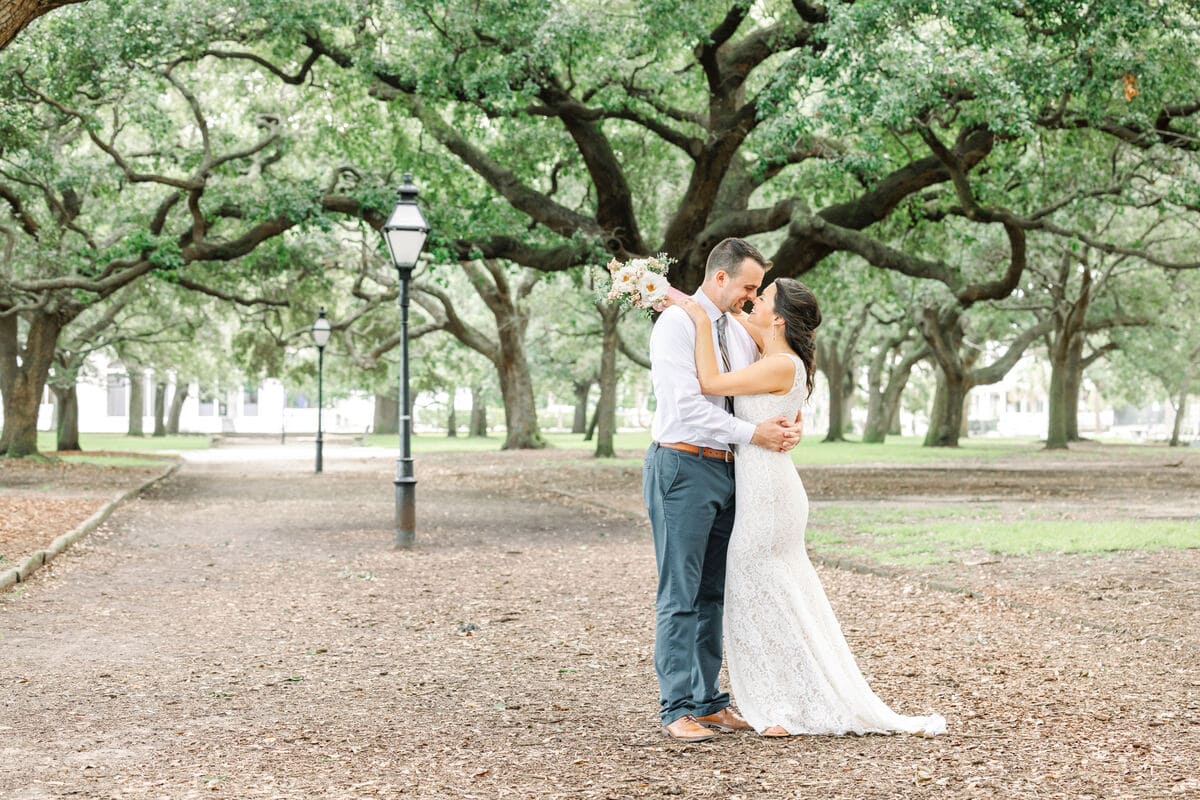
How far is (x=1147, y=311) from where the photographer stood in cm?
3888

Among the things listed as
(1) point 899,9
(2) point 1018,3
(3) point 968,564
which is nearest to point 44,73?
(1) point 899,9

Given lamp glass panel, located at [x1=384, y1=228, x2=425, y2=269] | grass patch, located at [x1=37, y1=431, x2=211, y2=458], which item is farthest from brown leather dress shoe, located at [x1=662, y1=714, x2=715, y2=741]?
grass patch, located at [x1=37, y1=431, x2=211, y2=458]

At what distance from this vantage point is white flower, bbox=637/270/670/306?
5.27 m

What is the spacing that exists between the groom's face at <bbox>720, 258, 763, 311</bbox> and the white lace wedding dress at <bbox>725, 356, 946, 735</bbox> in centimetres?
35

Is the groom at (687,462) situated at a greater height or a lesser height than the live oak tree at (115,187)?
lesser

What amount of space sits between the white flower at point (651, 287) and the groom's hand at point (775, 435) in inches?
26.4

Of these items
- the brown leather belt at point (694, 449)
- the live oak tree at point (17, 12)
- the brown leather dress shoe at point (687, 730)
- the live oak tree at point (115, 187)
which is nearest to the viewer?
the brown leather dress shoe at point (687, 730)

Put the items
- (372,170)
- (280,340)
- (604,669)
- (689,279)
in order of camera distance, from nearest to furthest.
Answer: (604,669), (689,279), (372,170), (280,340)

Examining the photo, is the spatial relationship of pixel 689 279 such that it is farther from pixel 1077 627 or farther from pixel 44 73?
pixel 1077 627

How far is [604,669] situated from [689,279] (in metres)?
Result: 13.8

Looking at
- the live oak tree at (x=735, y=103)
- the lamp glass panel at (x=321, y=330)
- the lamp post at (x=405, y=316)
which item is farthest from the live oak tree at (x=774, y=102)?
the lamp glass panel at (x=321, y=330)

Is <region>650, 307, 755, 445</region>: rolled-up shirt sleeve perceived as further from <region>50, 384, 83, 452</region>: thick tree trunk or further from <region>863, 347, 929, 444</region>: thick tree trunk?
<region>863, 347, 929, 444</region>: thick tree trunk

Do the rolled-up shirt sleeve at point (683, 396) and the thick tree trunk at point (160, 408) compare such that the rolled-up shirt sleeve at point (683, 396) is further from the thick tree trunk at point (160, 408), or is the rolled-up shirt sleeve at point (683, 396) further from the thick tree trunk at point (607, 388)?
the thick tree trunk at point (160, 408)

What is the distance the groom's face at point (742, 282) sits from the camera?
205 inches
